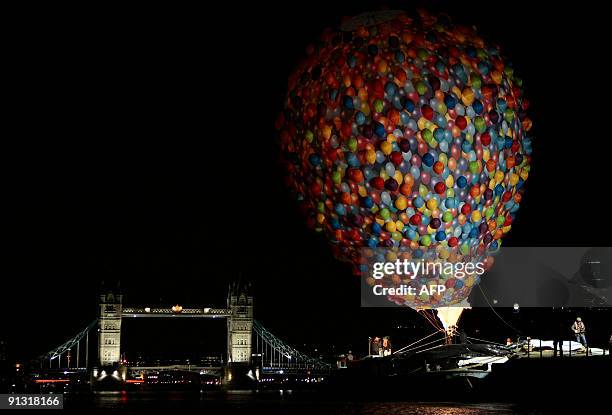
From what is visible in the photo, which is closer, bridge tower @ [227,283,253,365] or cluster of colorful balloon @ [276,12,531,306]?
cluster of colorful balloon @ [276,12,531,306]

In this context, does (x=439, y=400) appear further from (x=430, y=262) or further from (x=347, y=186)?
(x=347, y=186)

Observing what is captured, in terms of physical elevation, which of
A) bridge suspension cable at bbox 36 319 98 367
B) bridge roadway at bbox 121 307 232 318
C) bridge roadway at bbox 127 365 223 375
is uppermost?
bridge roadway at bbox 121 307 232 318

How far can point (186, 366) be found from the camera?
307 ft

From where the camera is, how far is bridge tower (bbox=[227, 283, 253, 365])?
101 metres

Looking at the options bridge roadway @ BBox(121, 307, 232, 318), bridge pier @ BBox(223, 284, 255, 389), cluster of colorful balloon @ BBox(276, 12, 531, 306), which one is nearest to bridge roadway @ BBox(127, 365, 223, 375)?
bridge pier @ BBox(223, 284, 255, 389)

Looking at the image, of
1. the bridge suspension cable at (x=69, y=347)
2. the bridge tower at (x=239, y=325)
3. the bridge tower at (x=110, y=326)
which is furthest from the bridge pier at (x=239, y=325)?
the bridge suspension cable at (x=69, y=347)

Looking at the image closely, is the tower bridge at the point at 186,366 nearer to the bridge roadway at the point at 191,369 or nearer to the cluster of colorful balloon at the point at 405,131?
the bridge roadway at the point at 191,369

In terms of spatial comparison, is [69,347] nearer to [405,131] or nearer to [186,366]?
[186,366]

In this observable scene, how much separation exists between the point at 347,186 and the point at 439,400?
6002 mm

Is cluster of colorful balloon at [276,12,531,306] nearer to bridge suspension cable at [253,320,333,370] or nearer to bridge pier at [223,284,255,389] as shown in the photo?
bridge suspension cable at [253,320,333,370]

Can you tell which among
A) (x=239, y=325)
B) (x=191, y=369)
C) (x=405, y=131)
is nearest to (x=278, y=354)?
(x=239, y=325)

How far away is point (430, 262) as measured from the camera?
1748cm

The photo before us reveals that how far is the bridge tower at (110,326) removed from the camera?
10212 centimetres

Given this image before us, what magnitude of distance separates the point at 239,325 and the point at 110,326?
40.8 ft
